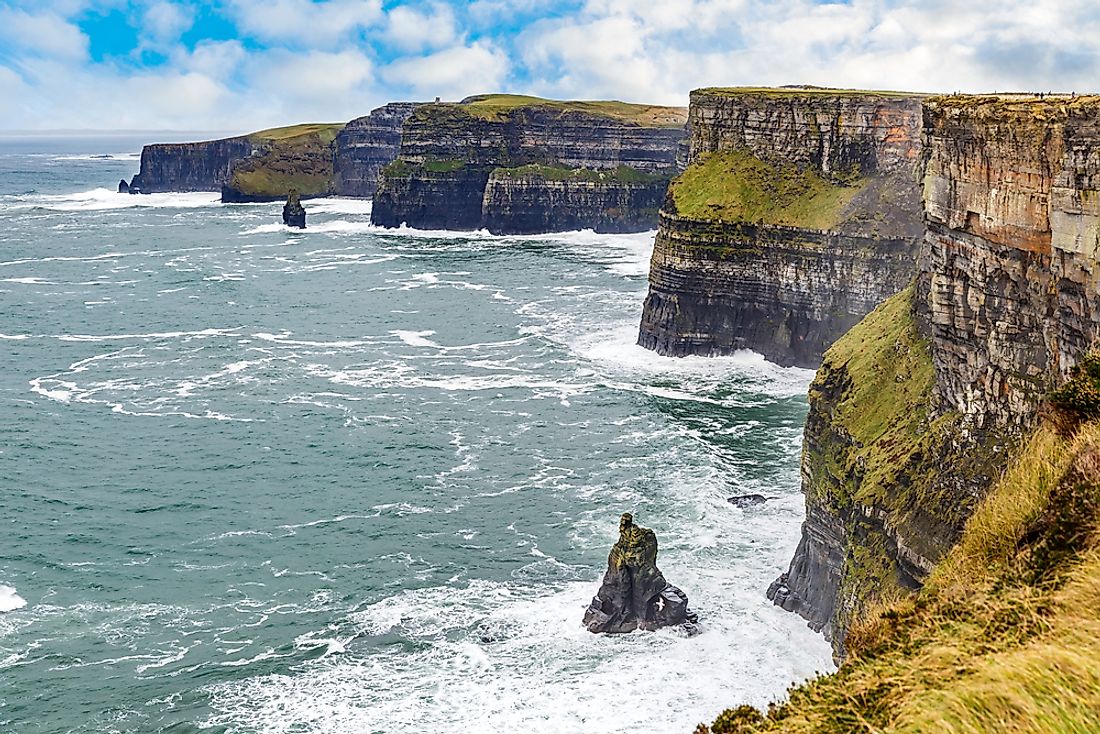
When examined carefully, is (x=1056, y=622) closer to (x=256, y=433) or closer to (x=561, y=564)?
(x=561, y=564)

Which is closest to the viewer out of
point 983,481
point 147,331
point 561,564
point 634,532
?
point 983,481

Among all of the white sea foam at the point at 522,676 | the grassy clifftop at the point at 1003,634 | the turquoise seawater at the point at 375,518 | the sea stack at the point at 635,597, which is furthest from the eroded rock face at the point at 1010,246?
the sea stack at the point at 635,597

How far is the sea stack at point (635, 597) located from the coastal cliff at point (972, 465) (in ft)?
16.0

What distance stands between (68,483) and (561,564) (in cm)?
2957

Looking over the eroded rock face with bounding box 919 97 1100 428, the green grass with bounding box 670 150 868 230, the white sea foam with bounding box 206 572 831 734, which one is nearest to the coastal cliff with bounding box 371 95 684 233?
the green grass with bounding box 670 150 868 230

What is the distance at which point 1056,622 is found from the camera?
15906 mm

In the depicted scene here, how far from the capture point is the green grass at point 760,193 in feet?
307

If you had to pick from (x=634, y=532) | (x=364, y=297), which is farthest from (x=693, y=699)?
(x=364, y=297)

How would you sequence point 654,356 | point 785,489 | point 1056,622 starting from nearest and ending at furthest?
point 1056,622 → point 785,489 → point 654,356

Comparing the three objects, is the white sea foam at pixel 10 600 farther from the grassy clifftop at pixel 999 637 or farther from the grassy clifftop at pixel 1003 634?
the grassy clifftop at pixel 999 637

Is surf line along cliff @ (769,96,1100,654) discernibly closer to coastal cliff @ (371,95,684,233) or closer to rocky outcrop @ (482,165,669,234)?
rocky outcrop @ (482,165,669,234)

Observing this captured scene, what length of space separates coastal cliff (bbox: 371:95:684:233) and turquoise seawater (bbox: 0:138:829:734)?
71.5 m

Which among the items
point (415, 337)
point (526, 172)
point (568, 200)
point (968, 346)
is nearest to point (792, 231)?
point (415, 337)

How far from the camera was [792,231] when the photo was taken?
92250 millimetres
